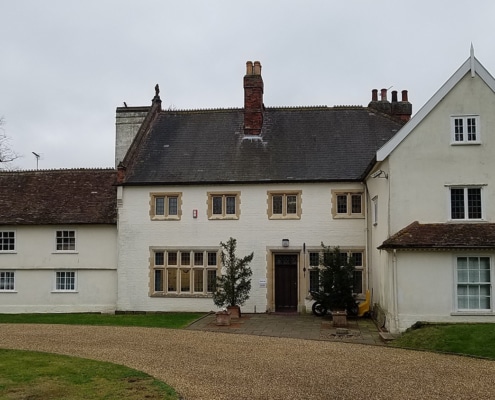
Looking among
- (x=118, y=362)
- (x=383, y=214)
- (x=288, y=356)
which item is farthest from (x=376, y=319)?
(x=118, y=362)

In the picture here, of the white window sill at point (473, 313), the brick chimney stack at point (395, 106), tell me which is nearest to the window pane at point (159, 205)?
the brick chimney stack at point (395, 106)

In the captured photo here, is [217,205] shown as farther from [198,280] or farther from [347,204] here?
[347,204]

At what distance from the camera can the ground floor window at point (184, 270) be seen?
29203 mm

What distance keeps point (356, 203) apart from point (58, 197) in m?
15.6

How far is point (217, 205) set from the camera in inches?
1157

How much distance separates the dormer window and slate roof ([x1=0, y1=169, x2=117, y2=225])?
16.8 metres

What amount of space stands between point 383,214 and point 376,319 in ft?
14.8

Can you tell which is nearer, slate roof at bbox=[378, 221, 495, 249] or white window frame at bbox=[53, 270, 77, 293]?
slate roof at bbox=[378, 221, 495, 249]

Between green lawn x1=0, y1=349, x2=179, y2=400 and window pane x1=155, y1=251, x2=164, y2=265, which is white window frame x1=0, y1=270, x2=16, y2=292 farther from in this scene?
green lawn x1=0, y1=349, x2=179, y2=400

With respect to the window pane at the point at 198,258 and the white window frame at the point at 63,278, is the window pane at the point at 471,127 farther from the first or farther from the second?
the white window frame at the point at 63,278

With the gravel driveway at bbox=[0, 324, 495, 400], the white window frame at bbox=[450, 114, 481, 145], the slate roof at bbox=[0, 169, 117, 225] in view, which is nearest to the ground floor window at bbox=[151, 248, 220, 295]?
the slate roof at bbox=[0, 169, 117, 225]

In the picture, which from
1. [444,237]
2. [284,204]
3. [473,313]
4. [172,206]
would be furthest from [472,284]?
[172,206]

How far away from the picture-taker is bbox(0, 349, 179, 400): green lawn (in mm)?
11625

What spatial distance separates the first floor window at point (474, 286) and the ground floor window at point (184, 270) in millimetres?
12078
